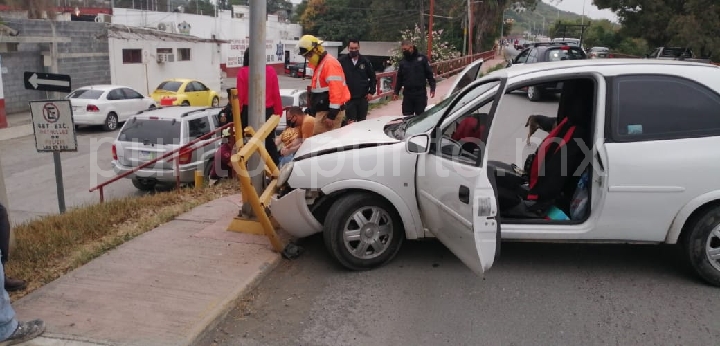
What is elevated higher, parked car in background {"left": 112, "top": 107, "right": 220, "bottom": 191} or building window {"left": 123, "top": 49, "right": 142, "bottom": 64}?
building window {"left": 123, "top": 49, "right": 142, "bottom": 64}

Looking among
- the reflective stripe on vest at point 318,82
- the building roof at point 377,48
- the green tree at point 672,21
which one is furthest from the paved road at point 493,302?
the building roof at point 377,48

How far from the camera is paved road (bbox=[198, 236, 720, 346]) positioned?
13.1 ft

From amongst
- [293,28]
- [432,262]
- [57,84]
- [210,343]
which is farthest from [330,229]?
[293,28]

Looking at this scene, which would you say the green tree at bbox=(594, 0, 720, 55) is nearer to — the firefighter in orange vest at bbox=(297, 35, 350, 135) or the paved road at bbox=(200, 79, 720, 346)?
the firefighter in orange vest at bbox=(297, 35, 350, 135)

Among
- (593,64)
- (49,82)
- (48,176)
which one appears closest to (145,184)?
(48,176)

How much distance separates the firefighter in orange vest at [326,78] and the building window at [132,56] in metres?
25.9

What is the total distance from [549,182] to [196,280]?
297 cm

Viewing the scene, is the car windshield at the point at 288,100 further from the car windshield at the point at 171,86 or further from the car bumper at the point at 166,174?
the car windshield at the point at 171,86

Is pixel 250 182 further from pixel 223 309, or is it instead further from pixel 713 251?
pixel 713 251

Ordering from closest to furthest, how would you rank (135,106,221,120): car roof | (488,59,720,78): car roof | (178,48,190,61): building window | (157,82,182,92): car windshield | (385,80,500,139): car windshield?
(488,59,720,78): car roof < (385,80,500,139): car windshield < (135,106,221,120): car roof < (157,82,182,92): car windshield < (178,48,190,61): building window

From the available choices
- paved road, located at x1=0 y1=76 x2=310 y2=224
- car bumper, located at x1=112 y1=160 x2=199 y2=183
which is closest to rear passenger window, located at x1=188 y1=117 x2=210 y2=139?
car bumper, located at x1=112 y1=160 x2=199 y2=183

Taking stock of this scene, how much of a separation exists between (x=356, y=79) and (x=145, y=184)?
5.34m

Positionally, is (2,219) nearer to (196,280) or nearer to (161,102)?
(196,280)

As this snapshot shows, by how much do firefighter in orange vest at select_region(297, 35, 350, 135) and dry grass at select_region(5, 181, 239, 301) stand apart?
169 cm
